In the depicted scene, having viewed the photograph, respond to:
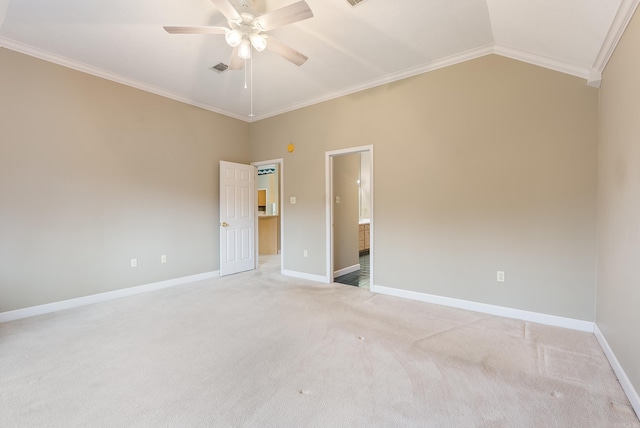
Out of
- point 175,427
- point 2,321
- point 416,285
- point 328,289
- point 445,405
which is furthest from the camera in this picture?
point 328,289

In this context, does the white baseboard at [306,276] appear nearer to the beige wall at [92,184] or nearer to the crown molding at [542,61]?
the beige wall at [92,184]

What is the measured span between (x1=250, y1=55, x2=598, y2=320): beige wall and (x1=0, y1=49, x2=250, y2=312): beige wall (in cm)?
253

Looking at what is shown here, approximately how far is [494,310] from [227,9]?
3.80 meters

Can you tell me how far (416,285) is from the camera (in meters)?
3.69

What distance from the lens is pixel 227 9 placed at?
208cm

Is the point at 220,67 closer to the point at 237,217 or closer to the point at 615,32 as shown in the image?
the point at 237,217

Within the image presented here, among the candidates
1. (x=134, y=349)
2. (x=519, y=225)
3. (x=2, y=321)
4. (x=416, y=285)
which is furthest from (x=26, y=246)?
(x=519, y=225)

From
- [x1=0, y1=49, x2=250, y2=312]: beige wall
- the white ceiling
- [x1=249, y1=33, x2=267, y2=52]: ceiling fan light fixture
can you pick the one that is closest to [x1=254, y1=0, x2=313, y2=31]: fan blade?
[x1=249, y1=33, x2=267, y2=52]: ceiling fan light fixture

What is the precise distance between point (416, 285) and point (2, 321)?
4.58 metres

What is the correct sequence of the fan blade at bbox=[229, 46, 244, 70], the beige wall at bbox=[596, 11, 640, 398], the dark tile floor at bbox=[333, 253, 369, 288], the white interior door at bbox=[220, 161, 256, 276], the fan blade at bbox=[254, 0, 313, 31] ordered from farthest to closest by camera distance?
the white interior door at bbox=[220, 161, 256, 276] → the dark tile floor at bbox=[333, 253, 369, 288] → the fan blade at bbox=[229, 46, 244, 70] → the fan blade at bbox=[254, 0, 313, 31] → the beige wall at bbox=[596, 11, 640, 398]

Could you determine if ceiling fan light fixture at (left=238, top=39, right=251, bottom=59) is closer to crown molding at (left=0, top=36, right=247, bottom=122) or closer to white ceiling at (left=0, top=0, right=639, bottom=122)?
white ceiling at (left=0, top=0, right=639, bottom=122)

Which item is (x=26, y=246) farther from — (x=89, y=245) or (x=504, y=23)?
(x=504, y=23)

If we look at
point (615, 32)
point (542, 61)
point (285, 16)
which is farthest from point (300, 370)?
point (542, 61)

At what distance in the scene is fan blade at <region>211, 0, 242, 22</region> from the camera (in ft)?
6.53
